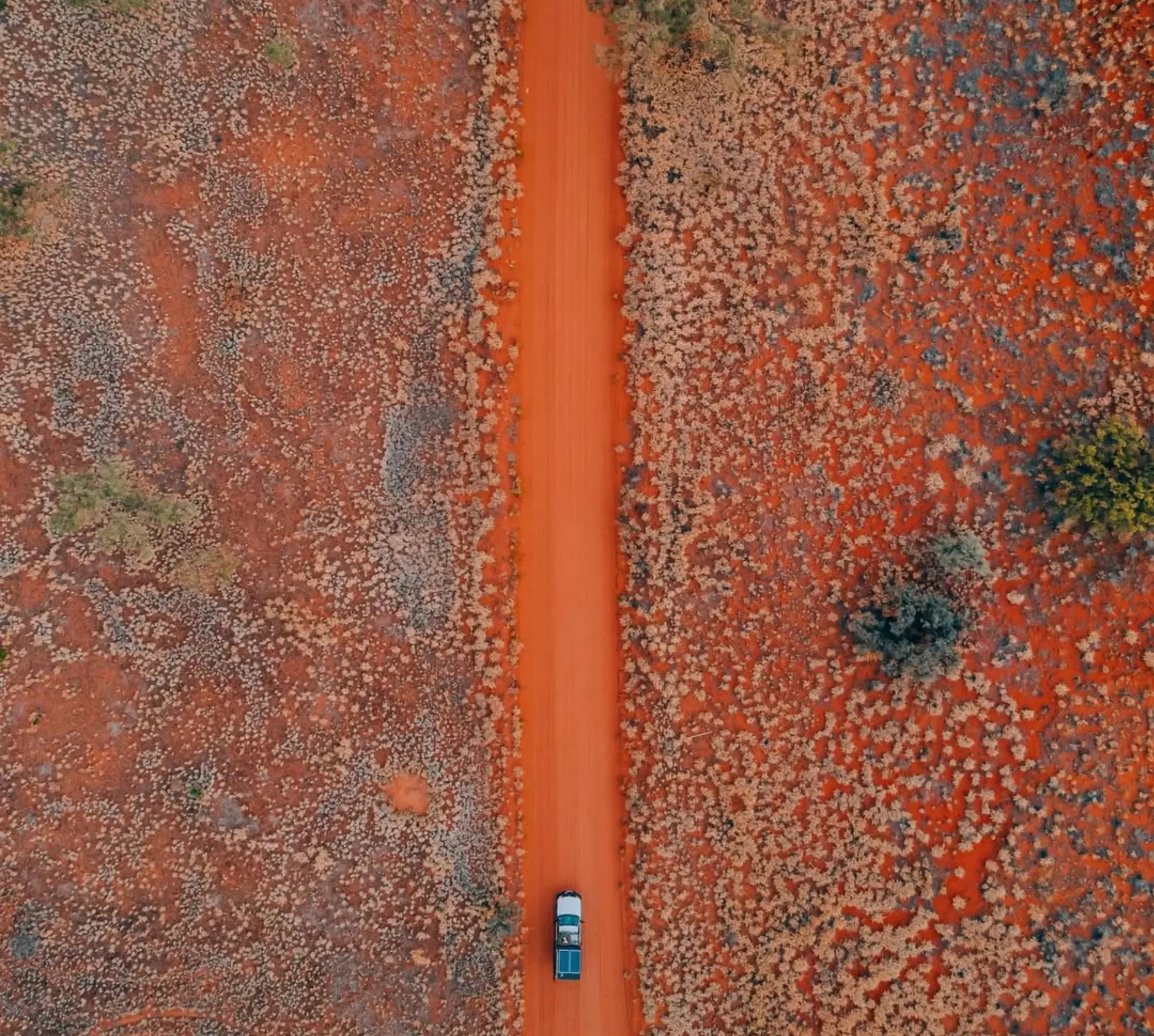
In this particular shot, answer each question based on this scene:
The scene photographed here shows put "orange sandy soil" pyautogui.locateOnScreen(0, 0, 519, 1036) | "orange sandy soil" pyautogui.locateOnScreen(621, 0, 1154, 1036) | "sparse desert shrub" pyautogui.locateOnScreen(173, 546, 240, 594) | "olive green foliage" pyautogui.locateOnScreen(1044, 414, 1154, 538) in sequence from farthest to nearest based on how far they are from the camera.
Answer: "sparse desert shrub" pyautogui.locateOnScreen(173, 546, 240, 594) → "orange sandy soil" pyautogui.locateOnScreen(0, 0, 519, 1036) → "orange sandy soil" pyautogui.locateOnScreen(621, 0, 1154, 1036) → "olive green foliage" pyautogui.locateOnScreen(1044, 414, 1154, 538)

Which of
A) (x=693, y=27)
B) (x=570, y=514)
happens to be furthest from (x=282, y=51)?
(x=570, y=514)

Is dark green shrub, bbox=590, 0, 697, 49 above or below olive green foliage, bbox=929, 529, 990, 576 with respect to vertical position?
above

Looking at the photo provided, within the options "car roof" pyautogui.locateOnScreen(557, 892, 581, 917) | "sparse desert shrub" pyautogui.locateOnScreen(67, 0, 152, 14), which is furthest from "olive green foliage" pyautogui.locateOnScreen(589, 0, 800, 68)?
"car roof" pyautogui.locateOnScreen(557, 892, 581, 917)

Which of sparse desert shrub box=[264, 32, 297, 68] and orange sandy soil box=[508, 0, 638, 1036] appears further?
sparse desert shrub box=[264, 32, 297, 68]

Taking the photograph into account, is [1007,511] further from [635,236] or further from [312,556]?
[312,556]

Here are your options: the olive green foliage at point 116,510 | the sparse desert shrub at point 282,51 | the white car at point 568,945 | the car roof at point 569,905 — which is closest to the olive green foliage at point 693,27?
the sparse desert shrub at point 282,51

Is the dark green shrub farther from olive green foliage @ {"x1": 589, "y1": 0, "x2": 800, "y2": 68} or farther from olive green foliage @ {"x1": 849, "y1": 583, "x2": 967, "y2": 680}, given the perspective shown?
olive green foliage @ {"x1": 849, "y1": 583, "x2": 967, "y2": 680}
